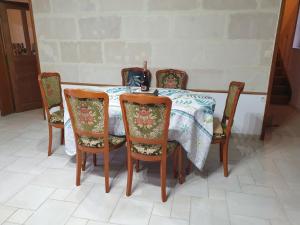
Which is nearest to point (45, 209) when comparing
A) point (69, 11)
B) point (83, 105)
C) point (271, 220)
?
point (83, 105)

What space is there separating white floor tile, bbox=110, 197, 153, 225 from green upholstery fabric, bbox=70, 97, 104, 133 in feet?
2.15

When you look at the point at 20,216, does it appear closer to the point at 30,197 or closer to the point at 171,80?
the point at 30,197

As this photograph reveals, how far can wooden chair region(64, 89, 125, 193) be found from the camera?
6.08ft

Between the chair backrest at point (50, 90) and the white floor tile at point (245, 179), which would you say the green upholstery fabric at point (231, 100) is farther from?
the chair backrest at point (50, 90)

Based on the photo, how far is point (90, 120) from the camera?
1.96 metres

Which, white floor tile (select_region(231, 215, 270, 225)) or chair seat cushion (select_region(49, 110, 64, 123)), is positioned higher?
chair seat cushion (select_region(49, 110, 64, 123))

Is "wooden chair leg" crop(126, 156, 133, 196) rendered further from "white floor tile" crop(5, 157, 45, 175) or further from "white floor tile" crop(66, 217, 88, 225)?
"white floor tile" crop(5, 157, 45, 175)

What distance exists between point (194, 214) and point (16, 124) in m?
3.27

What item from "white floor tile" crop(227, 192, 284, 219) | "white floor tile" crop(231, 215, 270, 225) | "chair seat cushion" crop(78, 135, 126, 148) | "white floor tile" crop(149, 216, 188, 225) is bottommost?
"white floor tile" crop(149, 216, 188, 225)

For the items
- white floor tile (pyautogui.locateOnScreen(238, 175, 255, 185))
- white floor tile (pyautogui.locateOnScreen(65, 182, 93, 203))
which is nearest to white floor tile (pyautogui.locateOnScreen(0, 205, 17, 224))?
white floor tile (pyautogui.locateOnScreen(65, 182, 93, 203))

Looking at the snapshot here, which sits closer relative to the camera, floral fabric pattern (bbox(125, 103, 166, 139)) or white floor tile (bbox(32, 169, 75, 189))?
floral fabric pattern (bbox(125, 103, 166, 139))

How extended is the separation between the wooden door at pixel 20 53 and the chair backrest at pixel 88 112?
2.58 meters

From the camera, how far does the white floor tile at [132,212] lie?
1802 mm

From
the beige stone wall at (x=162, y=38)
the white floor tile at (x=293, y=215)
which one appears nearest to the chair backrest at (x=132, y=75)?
the beige stone wall at (x=162, y=38)
